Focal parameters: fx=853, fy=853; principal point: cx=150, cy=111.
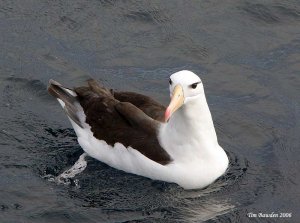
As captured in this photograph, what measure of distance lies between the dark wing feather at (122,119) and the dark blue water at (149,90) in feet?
1.57

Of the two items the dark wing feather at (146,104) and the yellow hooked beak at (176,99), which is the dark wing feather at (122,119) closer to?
the dark wing feather at (146,104)

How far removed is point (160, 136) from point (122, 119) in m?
0.66

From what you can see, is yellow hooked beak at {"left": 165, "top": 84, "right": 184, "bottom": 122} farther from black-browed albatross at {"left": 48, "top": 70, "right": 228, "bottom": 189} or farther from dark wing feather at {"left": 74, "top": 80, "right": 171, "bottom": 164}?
dark wing feather at {"left": 74, "top": 80, "right": 171, "bottom": 164}

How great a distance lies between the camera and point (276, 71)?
48.7 ft

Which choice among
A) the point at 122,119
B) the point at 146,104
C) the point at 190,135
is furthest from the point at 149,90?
the point at 190,135


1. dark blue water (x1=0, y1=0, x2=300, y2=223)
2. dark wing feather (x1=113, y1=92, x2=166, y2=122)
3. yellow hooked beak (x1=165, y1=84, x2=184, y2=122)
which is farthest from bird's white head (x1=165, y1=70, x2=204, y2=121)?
dark blue water (x1=0, y1=0, x2=300, y2=223)

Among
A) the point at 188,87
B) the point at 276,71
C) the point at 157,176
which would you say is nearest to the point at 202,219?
the point at 157,176

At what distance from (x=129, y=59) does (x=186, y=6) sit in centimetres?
203

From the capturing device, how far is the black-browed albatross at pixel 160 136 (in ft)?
36.4

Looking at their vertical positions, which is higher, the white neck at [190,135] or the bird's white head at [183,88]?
the bird's white head at [183,88]

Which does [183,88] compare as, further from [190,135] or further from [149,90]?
[149,90]

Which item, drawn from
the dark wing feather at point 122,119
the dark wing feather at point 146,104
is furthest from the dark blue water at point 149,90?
the dark wing feather at point 146,104

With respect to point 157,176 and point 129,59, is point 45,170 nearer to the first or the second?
point 157,176

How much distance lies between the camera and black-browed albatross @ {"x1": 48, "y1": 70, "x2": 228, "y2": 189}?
36.4 ft
